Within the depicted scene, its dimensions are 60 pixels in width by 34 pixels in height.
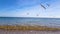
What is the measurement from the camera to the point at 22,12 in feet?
18.0

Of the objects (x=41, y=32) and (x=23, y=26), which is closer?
(x=41, y=32)

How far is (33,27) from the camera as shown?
18.8 ft

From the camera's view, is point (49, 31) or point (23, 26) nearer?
point (49, 31)

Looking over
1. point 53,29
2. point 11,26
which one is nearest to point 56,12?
point 53,29

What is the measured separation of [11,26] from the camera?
5.95m

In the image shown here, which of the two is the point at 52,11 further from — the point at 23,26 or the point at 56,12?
the point at 23,26

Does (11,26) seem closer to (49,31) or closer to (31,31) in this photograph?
(31,31)

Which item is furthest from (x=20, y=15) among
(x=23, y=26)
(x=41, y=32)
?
(x=41, y=32)

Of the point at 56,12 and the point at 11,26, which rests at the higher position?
the point at 56,12

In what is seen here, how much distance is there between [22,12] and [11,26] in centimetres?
79

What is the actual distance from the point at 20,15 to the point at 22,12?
0.12 m

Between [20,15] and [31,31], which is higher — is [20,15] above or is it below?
above

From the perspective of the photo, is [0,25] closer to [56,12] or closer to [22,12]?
[22,12]

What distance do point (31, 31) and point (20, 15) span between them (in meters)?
0.65
